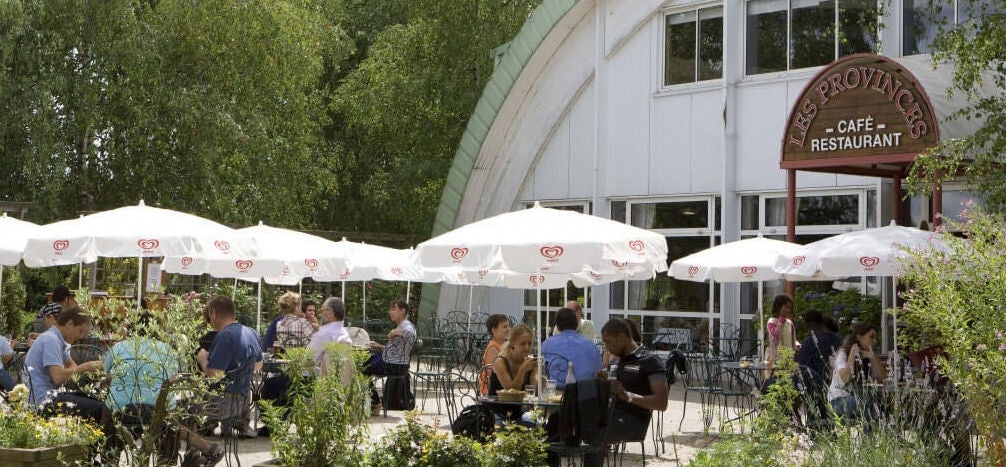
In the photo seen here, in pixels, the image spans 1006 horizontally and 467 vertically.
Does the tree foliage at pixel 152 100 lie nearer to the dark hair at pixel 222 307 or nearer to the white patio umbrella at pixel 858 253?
the dark hair at pixel 222 307

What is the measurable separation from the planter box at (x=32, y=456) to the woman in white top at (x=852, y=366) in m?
6.37

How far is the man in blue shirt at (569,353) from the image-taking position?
33.7 feet

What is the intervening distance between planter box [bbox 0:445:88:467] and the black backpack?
2.90 m

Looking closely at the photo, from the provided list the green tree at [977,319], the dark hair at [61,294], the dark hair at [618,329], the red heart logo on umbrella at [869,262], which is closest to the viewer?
the green tree at [977,319]

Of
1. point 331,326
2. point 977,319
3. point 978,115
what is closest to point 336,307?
point 331,326

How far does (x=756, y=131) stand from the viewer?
2081 centimetres

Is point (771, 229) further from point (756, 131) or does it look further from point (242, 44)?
point (242, 44)

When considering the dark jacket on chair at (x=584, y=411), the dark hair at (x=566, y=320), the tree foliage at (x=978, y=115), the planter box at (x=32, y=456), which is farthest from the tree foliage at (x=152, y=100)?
the dark jacket on chair at (x=584, y=411)

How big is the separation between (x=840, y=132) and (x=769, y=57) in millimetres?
4457

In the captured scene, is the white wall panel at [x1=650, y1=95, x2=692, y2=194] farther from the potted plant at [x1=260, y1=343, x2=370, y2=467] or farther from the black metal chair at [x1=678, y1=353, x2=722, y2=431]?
the potted plant at [x1=260, y1=343, x2=370, y2=467]

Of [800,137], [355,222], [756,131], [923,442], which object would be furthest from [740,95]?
[355,222]

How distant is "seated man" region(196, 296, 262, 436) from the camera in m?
10.4

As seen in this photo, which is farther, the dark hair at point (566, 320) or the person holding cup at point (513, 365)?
the person holding cup at point (513, 365)

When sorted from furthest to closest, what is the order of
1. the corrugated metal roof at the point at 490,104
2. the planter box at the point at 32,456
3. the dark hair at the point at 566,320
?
1. the corrugated metal roof at the point at 490,104
2. the dark hair at the point at 566,320
3. the planter box at the point at 32,456
